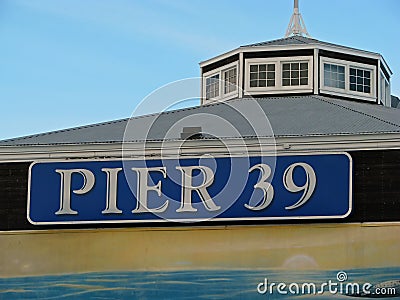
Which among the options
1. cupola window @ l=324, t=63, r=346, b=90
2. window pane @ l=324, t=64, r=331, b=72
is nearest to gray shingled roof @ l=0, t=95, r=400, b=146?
cupola window @ l=324, t=63, r=346, b=90

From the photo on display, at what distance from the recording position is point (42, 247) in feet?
97.7

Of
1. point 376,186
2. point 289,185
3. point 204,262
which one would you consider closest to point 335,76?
point 289,185

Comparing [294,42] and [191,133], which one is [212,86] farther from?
[191,133]

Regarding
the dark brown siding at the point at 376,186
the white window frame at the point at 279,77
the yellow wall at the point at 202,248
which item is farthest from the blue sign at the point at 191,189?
the white window frame at the point at 279,77

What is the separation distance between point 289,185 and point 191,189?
2542 mm

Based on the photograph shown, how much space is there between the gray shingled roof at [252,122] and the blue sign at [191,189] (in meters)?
1.04

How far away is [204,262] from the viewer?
28453mm

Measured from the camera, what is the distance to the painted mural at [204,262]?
27.5 metres

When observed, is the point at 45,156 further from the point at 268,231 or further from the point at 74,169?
the point at 268,231

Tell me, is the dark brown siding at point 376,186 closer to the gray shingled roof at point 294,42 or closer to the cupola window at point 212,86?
the gray shingled roof at point 294,42

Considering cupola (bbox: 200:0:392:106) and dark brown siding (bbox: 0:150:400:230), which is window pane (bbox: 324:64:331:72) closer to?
cupola (bbox: 200:0:392:106)

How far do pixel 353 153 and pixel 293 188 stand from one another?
67.9 inches

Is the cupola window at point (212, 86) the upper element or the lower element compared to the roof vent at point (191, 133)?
upper

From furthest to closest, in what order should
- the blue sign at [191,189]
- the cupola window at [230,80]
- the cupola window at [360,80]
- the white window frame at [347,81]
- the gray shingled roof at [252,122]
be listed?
the cupola window at [230,80]
the cupola window at [360,80]
the white window frame at [347,81]
the gray shingled roof at [252,122]
the blue sign at [191,189]
